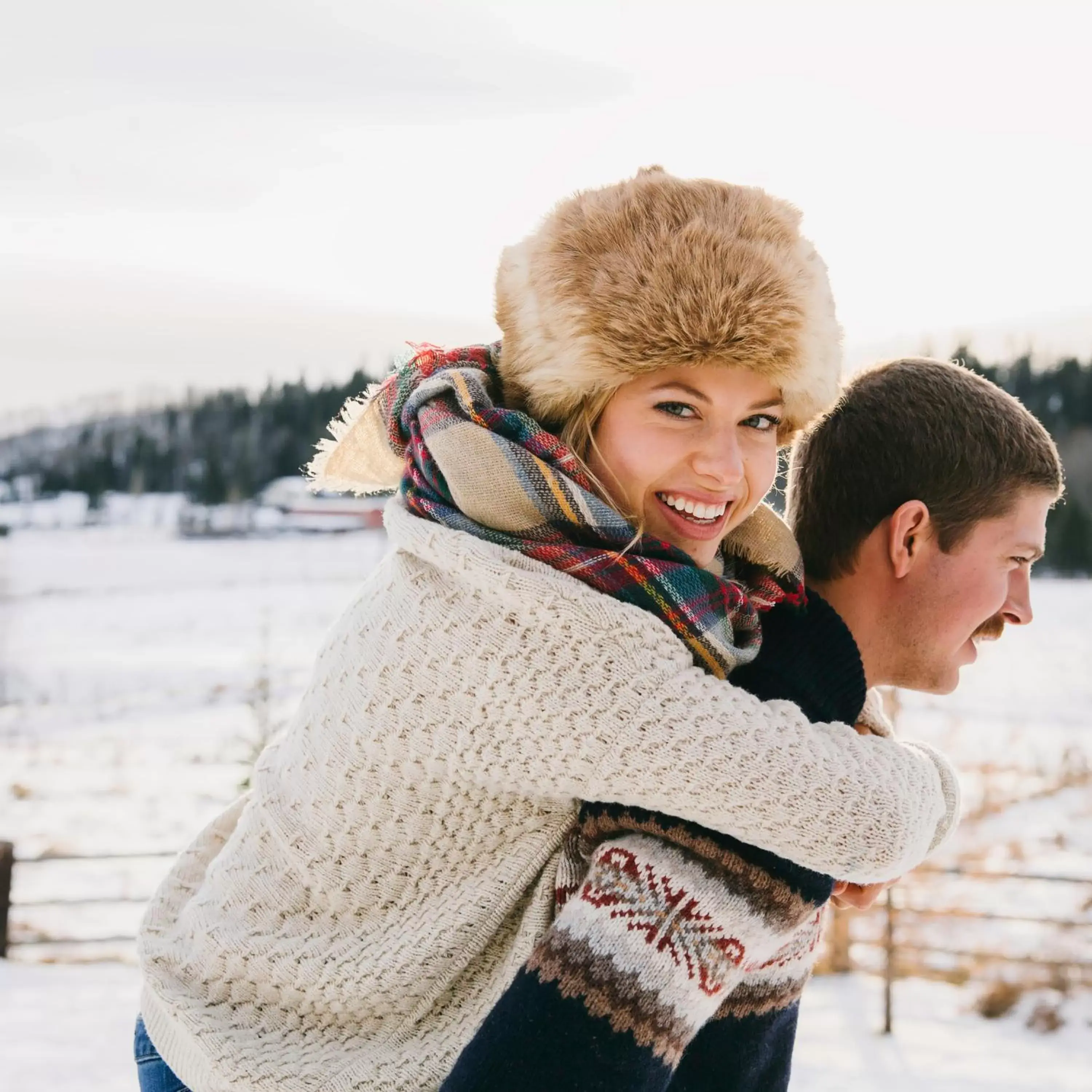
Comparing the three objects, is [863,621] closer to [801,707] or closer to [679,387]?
[801,707]

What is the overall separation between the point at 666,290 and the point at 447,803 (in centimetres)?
82

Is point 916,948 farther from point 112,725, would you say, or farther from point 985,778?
point 112,725

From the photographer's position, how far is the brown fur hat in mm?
1755

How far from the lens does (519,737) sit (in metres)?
1.59

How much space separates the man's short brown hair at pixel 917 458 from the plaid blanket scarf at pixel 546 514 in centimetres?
40

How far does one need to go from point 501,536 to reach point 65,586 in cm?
3483

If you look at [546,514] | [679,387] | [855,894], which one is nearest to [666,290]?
[679,387]

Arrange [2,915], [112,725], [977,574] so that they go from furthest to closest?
[112,725] < [2,915] < [977,574]

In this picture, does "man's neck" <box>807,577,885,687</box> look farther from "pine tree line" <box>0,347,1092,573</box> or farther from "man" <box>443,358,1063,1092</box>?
"pine tree line" <box>0,347,1092,573</box>

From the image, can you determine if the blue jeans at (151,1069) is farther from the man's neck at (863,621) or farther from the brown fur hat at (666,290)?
the man's neck at (863,621)

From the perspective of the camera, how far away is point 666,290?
68.7 inches

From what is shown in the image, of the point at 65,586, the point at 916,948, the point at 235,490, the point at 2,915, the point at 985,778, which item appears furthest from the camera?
the point at 235,490

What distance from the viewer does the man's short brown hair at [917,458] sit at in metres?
2.10

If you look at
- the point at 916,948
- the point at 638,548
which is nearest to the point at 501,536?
the point at 638,548
